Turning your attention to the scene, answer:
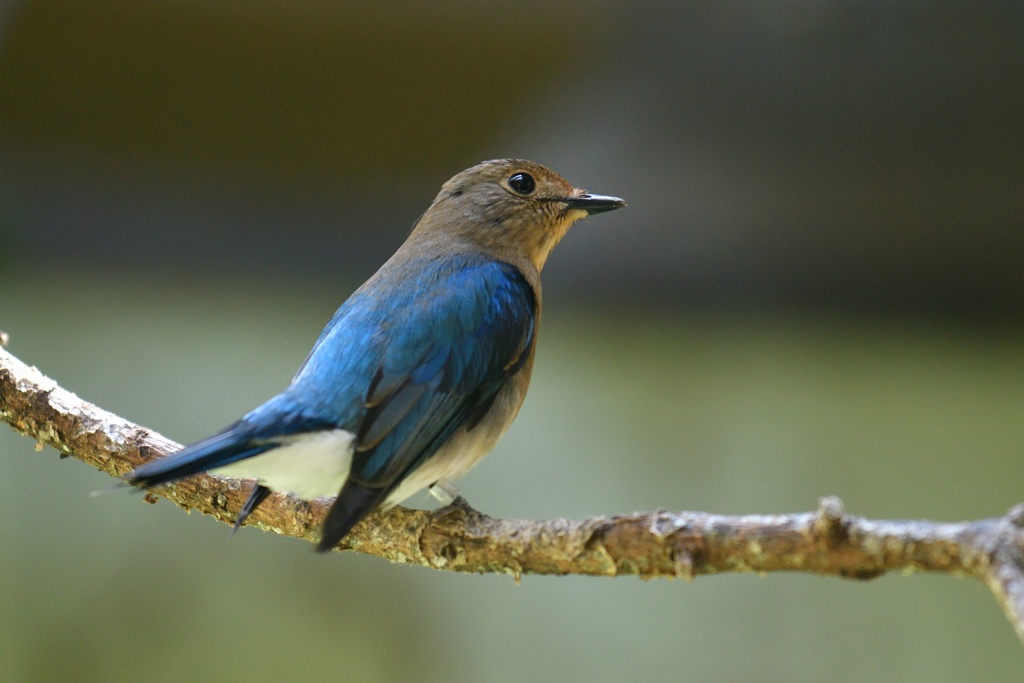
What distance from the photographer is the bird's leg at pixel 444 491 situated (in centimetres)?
208

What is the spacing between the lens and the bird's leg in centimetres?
208

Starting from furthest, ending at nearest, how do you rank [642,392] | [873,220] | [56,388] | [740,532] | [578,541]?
[642,392] → [873,220] → [56,388] → [578,541] → [740,532]

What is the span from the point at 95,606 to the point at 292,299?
1.88m

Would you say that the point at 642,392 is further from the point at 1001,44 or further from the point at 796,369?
the point at 1001,44

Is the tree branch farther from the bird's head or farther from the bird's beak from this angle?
the bird's beak

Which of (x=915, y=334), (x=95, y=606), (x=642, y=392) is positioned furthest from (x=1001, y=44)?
(x=95, y=606)

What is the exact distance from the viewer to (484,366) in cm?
227

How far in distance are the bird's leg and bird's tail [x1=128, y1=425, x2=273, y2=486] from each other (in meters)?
0.46

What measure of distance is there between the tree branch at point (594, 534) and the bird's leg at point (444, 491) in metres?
0.09

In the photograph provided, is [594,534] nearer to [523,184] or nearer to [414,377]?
[414,377]

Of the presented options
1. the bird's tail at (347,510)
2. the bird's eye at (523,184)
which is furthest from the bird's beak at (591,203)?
the bird's tail at (347,510)

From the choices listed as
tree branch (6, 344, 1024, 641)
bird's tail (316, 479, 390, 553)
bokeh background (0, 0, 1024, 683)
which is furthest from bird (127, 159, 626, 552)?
bokeh background (0, 0, 1024, 683)

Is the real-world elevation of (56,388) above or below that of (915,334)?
below

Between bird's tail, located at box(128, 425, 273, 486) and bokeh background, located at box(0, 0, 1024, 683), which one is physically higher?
bokeh background, located at box(0, 0, 1024, 683)
